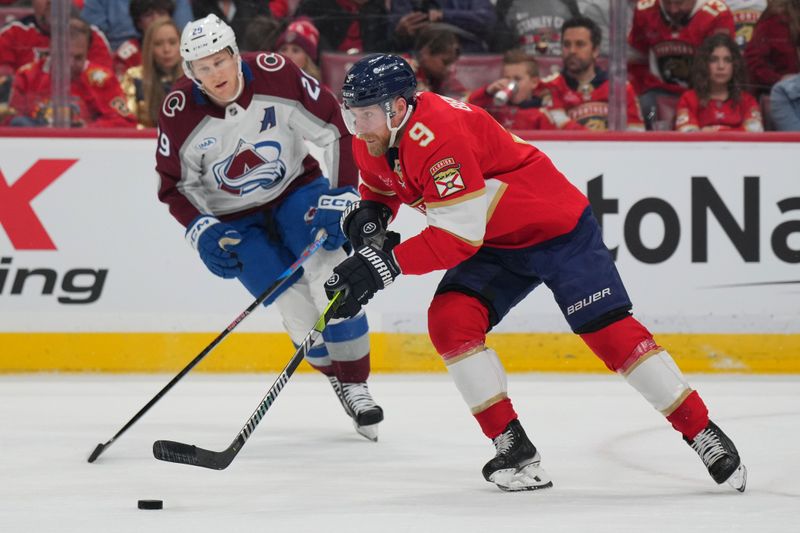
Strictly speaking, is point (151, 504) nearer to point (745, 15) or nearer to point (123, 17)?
point (123, 17)

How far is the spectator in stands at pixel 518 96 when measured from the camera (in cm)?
577

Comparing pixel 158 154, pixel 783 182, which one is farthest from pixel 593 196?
pixel 158 154

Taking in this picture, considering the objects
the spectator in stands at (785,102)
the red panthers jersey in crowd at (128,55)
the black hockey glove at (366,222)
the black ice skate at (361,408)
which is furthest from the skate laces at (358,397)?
the spectator in stands at (785,102)

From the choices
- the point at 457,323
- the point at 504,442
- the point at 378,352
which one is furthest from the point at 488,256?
the point at 378,352

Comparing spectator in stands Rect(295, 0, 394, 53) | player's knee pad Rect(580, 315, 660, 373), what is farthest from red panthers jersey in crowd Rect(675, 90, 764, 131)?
player's knee pad Rect(580, 315, 660, 373)

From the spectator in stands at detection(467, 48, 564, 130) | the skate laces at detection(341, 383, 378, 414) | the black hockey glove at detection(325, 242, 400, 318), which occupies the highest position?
the black hockey glove at detection(325, 242, 400, 318)

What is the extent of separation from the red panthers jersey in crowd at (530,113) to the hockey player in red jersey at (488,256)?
8.07 ft

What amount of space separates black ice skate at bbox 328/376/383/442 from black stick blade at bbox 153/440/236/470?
0.94 meters

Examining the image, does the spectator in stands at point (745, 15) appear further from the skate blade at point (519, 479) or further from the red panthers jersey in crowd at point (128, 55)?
the skate blade at point (519, 479)

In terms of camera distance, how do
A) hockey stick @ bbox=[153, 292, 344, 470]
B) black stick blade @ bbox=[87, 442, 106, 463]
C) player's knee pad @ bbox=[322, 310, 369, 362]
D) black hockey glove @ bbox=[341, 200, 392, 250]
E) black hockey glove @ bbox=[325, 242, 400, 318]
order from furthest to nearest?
1. player's knee pad @ bbox=[322, 310, 369, 362]
2. black stick blade @ bbox=[87, 442, 106, 463]
3. black hockey glove @ bbox=[341, 200, 392, 250]
4. hockey stick @ bbox=[153, 292, 344, 470]
5. black hockey glove @ bbox=[325, 242, 400, 318]

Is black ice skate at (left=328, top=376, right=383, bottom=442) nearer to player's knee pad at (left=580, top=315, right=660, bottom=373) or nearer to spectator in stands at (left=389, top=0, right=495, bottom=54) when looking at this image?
player's knee pad at (left=580, top=315, right=660, bottom=373)

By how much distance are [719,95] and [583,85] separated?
595mm

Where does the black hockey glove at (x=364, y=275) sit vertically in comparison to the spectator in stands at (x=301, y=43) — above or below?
above

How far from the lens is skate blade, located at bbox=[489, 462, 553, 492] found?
3221mm
